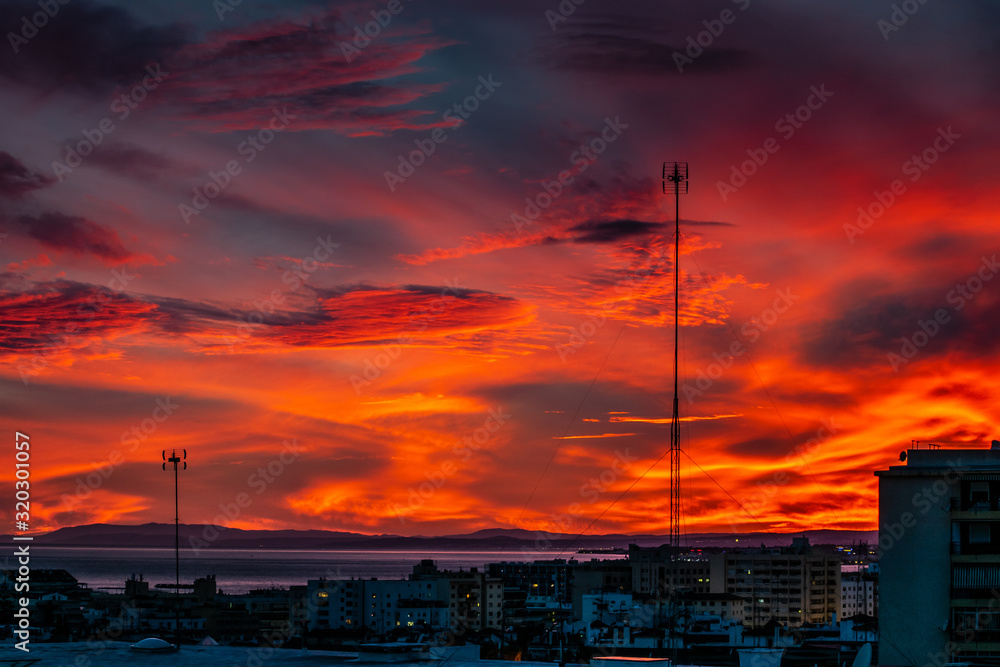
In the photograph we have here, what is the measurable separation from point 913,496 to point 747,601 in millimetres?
120128

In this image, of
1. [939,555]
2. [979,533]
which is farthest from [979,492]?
[939,555]

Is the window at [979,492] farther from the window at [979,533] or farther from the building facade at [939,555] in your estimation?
the window at [979,533]

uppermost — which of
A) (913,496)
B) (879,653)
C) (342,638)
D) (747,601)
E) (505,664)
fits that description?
(913,496)

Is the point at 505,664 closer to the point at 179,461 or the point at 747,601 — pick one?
the point at 179,461

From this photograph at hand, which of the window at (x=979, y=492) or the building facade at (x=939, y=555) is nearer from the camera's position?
the building facade at (x=939, y=555)

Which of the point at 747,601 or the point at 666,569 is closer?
the point at 747,601

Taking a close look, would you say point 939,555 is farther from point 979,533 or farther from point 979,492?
point 979,492

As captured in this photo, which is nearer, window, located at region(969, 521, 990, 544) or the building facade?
the building facade

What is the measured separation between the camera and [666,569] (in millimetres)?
176500

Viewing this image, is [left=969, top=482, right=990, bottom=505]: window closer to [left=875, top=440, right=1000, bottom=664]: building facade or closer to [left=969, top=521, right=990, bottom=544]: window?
[left=875, top=440, right=1000, bottom=664]: building facade

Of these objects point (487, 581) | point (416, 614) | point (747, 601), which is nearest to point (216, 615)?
point (416, 614)

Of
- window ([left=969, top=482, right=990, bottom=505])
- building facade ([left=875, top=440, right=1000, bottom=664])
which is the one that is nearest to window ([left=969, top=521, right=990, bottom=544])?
building facade ([left=875, top=440, right=1000, bottom=664])

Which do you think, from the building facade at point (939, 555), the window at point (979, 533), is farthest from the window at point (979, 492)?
the window at point (979, 533)

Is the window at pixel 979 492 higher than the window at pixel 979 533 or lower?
higher
